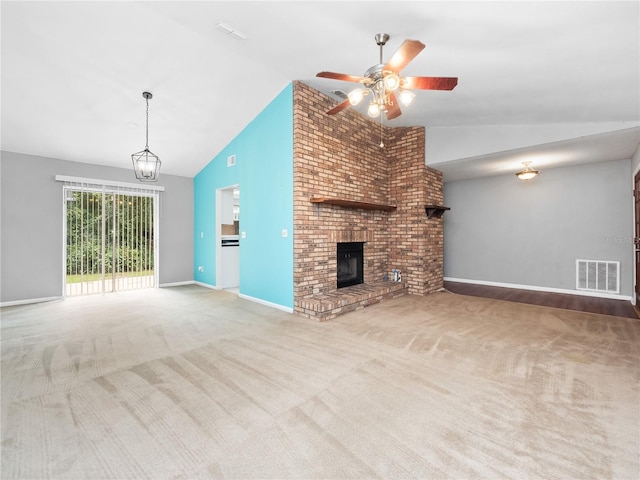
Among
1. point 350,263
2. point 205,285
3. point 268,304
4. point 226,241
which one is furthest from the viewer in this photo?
point 205,285

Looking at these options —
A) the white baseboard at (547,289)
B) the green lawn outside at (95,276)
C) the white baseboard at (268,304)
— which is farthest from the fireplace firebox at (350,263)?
the green lawn outside at (95,276)

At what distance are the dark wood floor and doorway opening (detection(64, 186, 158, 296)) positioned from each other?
6715 millimetres

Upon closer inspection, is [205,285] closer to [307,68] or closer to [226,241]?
[226,241]

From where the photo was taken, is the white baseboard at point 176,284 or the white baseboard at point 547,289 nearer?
the white baseboard at point 547,289

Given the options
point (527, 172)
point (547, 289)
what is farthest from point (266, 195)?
point (547, 289)

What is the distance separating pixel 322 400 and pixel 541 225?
628 centimetres

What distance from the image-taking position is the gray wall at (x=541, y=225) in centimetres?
536

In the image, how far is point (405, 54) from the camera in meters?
2.22

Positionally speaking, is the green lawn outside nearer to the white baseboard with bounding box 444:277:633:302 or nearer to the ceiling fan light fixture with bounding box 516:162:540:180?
the white baseboard with bounding box 444:277:633:302

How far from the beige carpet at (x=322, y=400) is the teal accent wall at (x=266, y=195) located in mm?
1084

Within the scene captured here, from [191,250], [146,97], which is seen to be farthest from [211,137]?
[191,250]

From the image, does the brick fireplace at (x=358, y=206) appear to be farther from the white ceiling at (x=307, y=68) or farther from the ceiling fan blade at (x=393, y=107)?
the ceiling fan blade at (x=393, y=107)

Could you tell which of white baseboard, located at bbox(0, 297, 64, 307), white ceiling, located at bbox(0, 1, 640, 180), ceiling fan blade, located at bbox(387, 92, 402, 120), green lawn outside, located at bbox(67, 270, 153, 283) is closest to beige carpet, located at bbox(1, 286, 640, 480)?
white baseboard, located at bbox(0, 297, 64, 307)

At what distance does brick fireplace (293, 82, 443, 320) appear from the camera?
4.41m
